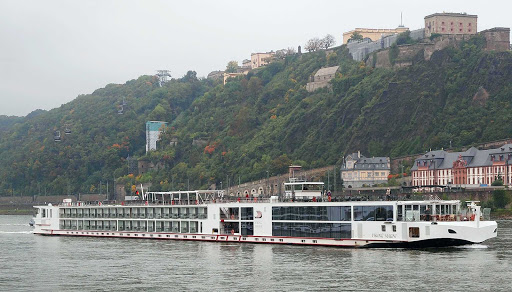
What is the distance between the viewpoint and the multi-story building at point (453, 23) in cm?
14925

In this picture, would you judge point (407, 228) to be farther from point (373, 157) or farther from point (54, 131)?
point (54, 131)

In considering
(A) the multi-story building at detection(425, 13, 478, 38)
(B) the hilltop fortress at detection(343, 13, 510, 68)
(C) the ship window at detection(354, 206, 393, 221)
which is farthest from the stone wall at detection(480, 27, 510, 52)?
(C) the ship window at detection(354, 206, 393, 221)

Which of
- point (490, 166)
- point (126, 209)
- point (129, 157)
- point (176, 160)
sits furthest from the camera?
point (129, 157)

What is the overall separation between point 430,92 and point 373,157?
17269mm

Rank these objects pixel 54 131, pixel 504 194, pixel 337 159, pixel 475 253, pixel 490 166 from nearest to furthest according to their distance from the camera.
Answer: pixel 475 253
pixel 504 194
pixel 490 166
pixel 337 159
pixel 54 131

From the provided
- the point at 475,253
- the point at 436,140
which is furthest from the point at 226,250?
the point at 436,140

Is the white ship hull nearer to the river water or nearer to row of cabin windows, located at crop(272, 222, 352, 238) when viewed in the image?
row of cabin windows, located at crop(272, 222, 352, 238)

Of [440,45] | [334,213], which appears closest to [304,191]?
[334,213]

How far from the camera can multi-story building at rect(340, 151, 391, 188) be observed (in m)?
126

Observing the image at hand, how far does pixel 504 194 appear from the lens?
94.8 meters

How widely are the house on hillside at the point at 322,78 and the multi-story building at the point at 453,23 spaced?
965 inches

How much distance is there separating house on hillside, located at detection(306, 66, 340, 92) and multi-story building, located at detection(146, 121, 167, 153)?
125 ft

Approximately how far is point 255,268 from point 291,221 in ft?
37.0

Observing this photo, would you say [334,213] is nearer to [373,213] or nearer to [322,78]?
[373,213]
